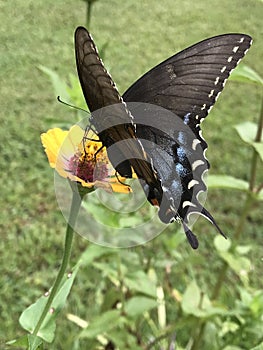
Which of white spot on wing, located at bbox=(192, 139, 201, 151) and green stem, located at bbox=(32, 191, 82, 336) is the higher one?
white spot on wing, located at bbox=(192, 139, 201, 151)

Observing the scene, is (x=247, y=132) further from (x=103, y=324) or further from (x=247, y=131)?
(x=103, y=324)

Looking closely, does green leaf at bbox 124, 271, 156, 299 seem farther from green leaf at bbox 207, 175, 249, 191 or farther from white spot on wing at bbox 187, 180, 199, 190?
white spot on wing at bbox 187, 180, 199, 190

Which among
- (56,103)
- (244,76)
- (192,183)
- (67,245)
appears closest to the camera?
(67,245)

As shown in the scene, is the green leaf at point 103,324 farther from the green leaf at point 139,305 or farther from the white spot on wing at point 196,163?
the white spot on wing at point 196,163

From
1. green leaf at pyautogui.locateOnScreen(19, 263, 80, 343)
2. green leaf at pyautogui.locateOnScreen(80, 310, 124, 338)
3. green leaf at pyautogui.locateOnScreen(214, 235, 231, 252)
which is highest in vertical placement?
green leaf at pyautogui.locateOnScreen(19, 263, 80, 343)

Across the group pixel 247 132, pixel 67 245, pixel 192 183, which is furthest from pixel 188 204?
pixel 247 132

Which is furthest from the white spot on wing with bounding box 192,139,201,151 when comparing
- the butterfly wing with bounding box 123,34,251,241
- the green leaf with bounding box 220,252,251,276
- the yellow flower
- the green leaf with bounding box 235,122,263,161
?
the green leaf with bounding box 220,252,251,276
